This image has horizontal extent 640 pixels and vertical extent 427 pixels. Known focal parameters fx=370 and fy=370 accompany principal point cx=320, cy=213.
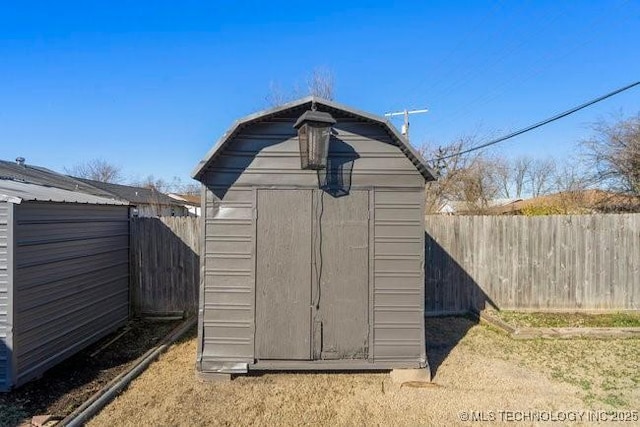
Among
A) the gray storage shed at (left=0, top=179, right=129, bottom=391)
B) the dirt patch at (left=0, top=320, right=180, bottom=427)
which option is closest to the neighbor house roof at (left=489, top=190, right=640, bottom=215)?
the dirt patch at (left=0, top=320, right=180, bottom=427)

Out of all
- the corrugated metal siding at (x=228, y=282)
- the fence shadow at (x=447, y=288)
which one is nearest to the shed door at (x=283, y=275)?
the corrugated metal siding at (x=228, y=282)

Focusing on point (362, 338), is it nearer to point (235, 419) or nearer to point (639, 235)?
point (235, 419)

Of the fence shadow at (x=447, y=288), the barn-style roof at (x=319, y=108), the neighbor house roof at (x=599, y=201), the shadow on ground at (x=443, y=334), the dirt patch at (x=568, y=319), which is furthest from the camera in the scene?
the neighbor house roof at (x=599, y=201)

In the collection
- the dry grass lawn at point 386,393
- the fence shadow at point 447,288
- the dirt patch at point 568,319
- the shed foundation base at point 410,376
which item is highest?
the fence shadow at point 447,288

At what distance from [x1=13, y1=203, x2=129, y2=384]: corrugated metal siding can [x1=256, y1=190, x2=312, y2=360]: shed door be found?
277 centimetres

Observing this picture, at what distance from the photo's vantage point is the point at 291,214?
456 cm

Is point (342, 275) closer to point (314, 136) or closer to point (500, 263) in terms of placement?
point (314, 136)

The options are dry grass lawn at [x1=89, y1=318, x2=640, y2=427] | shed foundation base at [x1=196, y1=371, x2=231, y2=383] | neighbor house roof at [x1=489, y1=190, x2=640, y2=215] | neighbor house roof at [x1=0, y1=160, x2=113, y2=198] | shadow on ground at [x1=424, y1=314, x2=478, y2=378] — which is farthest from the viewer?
neighbor house roof at [x1=489, y1=190, x2=640, y2=215]

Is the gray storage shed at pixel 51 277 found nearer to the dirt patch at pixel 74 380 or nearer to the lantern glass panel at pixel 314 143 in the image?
the dirt patch at pixel 74 380

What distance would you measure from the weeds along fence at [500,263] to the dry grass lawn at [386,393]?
2188 millimetres

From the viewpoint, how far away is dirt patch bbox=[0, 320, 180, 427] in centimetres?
379

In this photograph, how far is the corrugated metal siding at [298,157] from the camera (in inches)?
179

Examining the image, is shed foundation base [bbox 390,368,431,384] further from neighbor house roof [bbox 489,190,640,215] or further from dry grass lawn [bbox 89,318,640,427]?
neighbor house roof [bbox 489,190,640,215]

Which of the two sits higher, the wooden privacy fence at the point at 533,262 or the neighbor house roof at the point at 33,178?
the neighbor house roof at the point at 33,178
